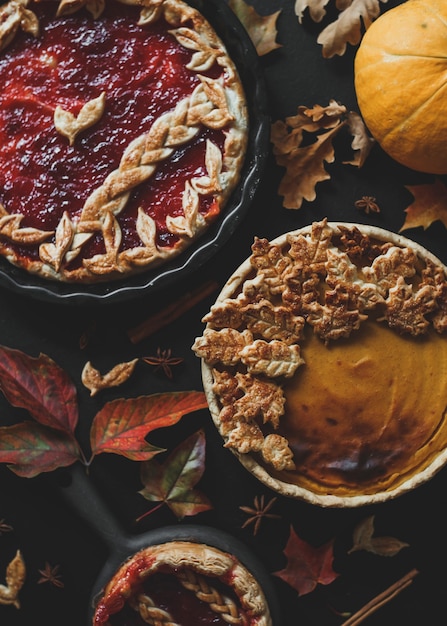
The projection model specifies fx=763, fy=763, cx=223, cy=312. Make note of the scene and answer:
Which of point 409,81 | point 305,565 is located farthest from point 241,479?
point 409,81

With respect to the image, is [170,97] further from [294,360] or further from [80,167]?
[294,360]

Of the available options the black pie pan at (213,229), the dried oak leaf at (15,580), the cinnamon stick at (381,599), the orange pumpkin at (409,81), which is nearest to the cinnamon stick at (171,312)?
the black pie pan at (213,229)

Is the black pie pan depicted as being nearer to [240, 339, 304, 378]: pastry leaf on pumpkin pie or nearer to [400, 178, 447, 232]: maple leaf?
[240, 339, 304, 378]: pastry leaf on pumpkin pie

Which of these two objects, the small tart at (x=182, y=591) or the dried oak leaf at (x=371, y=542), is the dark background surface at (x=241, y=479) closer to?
the dried oak leaf at (x=371, y=542)

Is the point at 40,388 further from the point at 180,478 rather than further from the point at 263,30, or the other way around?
the point at 263,30

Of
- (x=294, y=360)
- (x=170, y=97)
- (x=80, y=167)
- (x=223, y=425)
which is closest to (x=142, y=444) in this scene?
(x=223, y=425)

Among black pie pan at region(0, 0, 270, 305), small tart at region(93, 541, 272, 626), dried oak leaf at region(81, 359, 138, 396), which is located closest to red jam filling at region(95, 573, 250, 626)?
small tart at region(93, 541, 272, 626)
